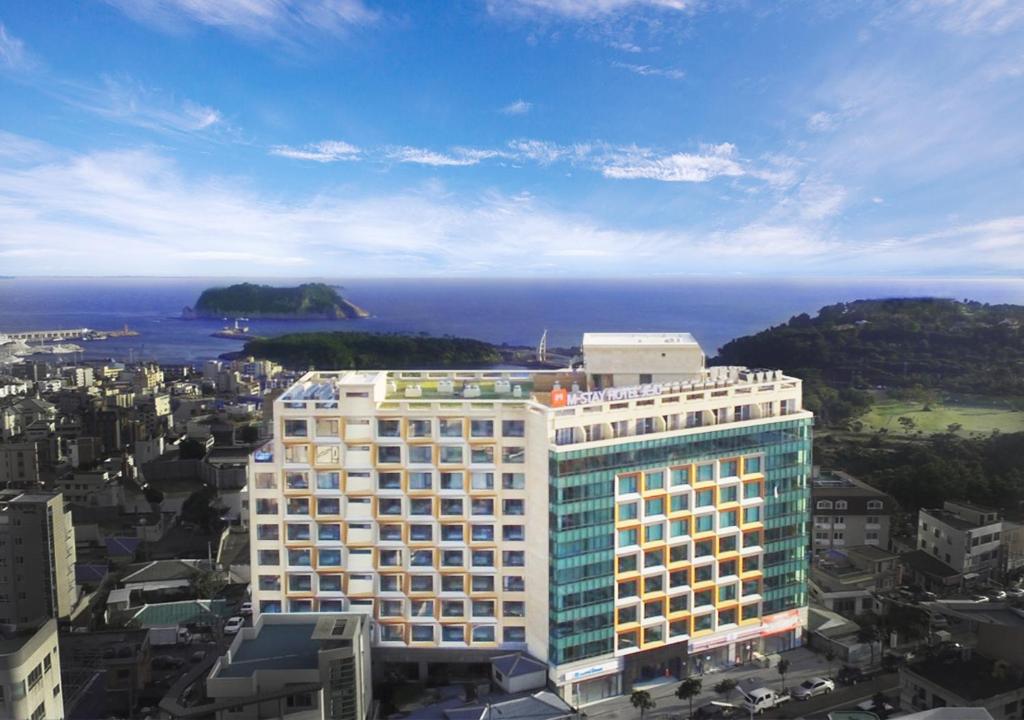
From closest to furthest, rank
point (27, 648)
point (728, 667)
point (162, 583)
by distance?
point (27, 648)
point (728, 667)
point (162, 583)

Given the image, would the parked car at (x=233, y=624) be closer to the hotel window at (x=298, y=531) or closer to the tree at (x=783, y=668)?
the hotel window at (x=298, y=531)

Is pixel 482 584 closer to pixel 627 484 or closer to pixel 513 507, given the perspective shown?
pixel 513 507

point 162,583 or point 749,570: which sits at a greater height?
point 749,570

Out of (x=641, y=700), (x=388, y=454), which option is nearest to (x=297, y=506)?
(x=388, y=454)

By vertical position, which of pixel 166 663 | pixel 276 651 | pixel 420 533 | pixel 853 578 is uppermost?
pixel 420 533

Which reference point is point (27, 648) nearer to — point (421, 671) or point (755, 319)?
point (421, 671)

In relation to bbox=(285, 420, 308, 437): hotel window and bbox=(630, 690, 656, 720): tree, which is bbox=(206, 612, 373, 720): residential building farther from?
bbox=(630, 690, 656, 720): tree

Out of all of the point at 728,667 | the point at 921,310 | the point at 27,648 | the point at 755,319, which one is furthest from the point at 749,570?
the point at 755,319
